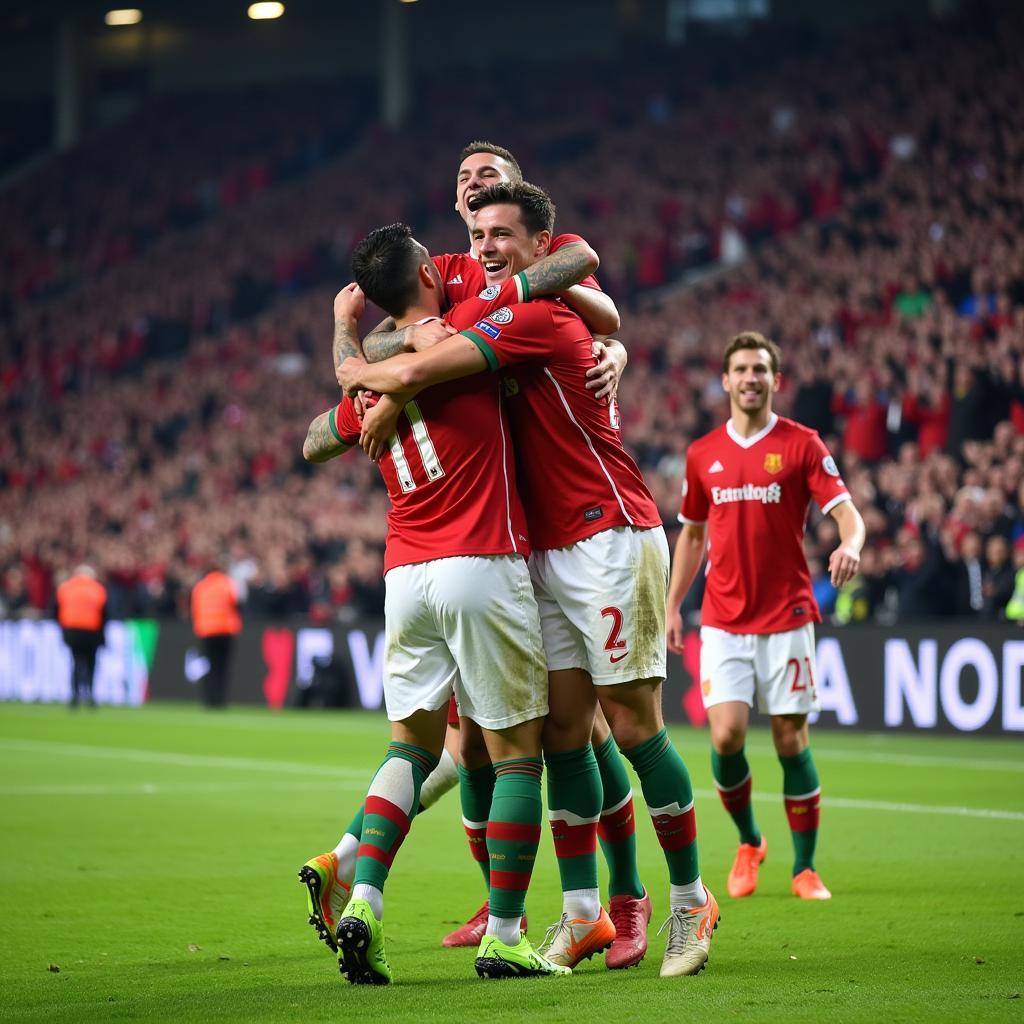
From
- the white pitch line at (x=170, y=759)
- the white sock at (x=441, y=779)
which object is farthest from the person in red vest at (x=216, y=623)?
the white sock at (x=441, y=779)

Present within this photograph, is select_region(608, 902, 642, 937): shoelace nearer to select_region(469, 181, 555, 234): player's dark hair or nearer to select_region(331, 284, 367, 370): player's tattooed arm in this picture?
select_region(331, 284, 367, 370): player's tattooed arm

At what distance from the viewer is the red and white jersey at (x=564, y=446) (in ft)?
19.2

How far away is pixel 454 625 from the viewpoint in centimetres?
561

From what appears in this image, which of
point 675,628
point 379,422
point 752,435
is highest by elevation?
point 752,435

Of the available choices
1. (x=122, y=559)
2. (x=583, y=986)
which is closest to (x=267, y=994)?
(x=583, y=986)

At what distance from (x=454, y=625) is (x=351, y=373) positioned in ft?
3.00

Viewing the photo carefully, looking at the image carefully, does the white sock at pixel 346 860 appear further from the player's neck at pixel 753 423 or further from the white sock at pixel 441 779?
the player's neck at pixel 753 423

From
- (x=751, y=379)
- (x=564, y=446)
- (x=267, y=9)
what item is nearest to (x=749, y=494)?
(x=751, y=379)

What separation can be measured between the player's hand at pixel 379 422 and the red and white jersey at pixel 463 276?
0.54m

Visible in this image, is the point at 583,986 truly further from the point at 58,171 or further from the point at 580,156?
the point at 58,171

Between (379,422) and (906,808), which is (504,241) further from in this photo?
(906,808)

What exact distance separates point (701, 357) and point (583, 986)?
18900 millimetres

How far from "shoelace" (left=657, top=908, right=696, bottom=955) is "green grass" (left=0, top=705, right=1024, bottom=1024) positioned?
5.3 inches

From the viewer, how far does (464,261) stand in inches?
242
